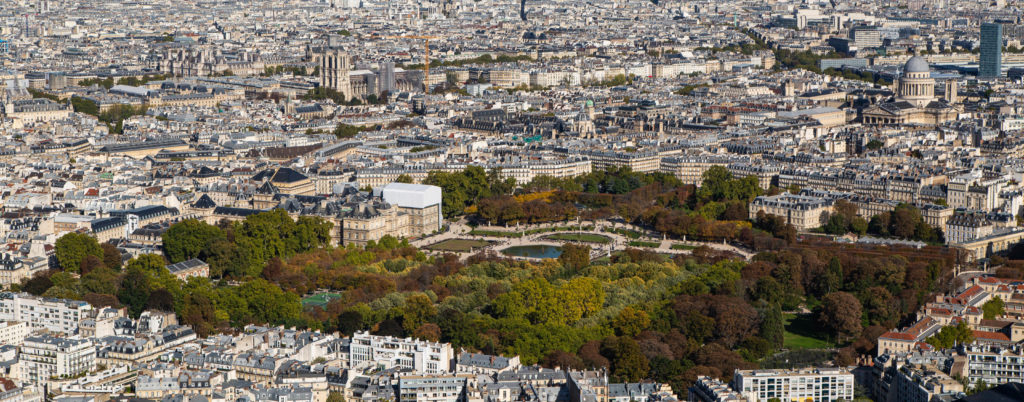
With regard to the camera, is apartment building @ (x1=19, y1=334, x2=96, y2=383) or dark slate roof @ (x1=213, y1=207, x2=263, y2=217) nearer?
apartment building @ (x1=19, y1=334, x2=96, y2=383)

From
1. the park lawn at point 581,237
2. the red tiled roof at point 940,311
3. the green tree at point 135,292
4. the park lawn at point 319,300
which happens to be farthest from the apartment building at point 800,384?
the park lawn at point 581,237

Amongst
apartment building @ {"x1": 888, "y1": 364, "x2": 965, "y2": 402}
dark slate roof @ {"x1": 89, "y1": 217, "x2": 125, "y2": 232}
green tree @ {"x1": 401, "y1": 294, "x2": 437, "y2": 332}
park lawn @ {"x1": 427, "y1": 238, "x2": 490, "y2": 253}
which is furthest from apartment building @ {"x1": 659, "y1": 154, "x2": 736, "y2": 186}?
apartment building @ {"x1": 888, "y1": 364, "x2": 965, "y2": 402}

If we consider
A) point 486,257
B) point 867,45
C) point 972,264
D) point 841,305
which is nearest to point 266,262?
point 486,257

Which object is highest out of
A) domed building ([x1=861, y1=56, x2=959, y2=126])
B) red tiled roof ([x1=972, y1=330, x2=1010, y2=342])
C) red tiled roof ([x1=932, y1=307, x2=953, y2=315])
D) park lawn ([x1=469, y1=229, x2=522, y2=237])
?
domed building ([x1=861, y1=56, x2=959, y2=126])

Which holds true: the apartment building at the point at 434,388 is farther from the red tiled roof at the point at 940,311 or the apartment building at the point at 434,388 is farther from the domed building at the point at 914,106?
the domed building at the point at 914,106

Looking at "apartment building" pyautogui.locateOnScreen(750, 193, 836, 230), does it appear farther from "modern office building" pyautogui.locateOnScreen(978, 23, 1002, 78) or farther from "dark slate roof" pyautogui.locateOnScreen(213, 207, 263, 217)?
"modern office building" pyautogui.locateOnScreen(978, 23, 1002, 78)

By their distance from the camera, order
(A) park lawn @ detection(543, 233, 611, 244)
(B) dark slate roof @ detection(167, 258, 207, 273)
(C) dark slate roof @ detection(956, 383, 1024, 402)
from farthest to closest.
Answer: (A) park lawn @ detection(543, 233, 611, 244)
(B) dark slate roof @ detection(167, 258, 207, 273)
(C) dark slate roof @ detection(956, 383, 1024, 402)

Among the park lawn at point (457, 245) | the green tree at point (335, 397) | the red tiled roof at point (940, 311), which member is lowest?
the green tree at point (335, 397)
